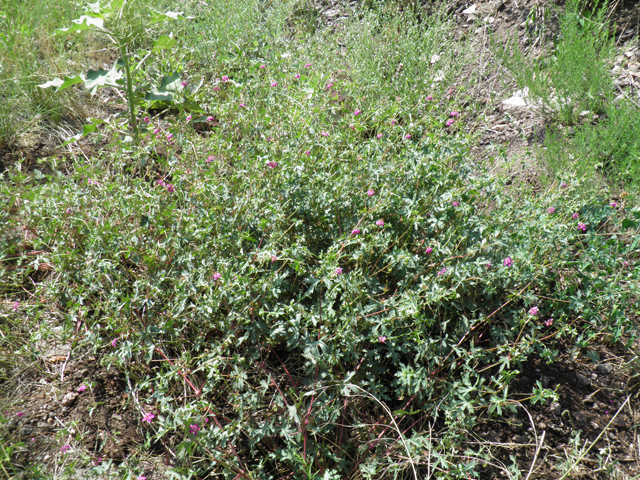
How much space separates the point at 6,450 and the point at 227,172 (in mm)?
1711

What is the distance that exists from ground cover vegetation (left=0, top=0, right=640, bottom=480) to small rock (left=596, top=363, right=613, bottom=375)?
0.10 metres

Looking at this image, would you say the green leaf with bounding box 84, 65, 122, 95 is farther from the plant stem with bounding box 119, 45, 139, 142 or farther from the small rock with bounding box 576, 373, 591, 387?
the small rock with bounding box 576, 373, 591, 387

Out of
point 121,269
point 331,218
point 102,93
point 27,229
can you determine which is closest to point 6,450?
point 121,269

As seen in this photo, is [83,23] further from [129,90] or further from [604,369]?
[604,369]

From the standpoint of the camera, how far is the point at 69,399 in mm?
2053

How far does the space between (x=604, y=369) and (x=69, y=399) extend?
2.51m

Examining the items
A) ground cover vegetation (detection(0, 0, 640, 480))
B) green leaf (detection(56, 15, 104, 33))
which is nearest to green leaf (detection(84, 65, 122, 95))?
ground cover vegetation (detection(0, 0, 640, 480))

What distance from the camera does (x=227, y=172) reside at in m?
2.75

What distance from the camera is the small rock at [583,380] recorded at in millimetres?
2131

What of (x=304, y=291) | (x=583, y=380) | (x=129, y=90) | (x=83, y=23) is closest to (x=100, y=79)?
(x=129, y=90)

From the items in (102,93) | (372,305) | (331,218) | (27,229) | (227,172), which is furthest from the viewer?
(102,93)

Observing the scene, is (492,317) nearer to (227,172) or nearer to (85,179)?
(227,172)

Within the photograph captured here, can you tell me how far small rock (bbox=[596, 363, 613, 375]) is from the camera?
2.16m

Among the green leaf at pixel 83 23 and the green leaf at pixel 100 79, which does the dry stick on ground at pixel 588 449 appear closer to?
the green leaf at pixel 100 79
